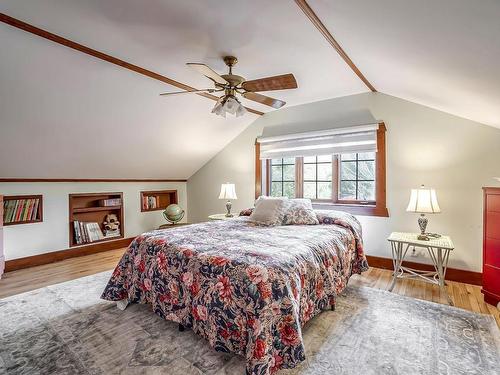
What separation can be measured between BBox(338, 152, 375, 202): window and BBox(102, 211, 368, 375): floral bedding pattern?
109 cm

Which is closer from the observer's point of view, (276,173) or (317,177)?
(317,177)

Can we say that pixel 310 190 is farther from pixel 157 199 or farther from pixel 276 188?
pixel 157 199

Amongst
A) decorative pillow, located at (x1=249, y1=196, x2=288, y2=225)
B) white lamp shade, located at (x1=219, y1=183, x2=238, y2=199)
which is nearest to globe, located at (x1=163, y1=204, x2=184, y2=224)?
white lamp shade, located at (x1=219, y1=183, x2=238, y2=199)

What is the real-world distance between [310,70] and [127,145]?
2.64m

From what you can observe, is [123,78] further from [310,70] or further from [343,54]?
[343,54]

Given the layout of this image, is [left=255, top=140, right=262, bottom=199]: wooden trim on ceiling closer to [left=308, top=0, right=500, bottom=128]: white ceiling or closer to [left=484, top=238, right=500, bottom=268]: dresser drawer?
[left=308, top=0, right=500, bottom=128]: white ceiling

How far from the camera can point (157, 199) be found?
5289mm

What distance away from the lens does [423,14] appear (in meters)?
1.26

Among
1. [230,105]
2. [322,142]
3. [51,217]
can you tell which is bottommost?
[51,217]

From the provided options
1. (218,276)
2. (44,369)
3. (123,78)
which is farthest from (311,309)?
(123,78)

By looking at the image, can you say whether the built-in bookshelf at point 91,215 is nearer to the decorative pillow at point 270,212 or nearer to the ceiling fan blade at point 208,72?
the decorative pillow at point 270,212

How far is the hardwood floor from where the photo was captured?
256 cm

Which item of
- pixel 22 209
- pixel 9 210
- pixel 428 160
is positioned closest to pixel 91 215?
pixel 22 209

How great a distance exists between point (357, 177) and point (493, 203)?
152cm
